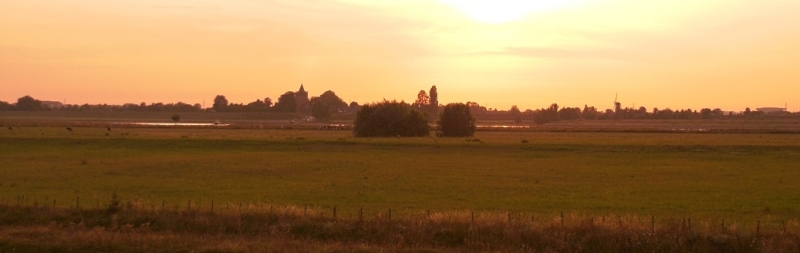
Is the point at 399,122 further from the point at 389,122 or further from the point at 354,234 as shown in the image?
the point at 354,234

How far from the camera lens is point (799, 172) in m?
39.3

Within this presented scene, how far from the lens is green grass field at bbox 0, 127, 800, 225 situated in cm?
2578

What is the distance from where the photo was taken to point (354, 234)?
59.1 feet

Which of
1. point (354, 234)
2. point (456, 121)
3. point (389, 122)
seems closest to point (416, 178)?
point (354, 234)

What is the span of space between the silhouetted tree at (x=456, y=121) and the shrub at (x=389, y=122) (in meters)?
3.90

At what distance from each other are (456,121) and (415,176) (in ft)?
245

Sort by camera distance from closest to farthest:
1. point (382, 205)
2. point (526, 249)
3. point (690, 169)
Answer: point (526, 249) → point (382, 205) → point (690, 169)

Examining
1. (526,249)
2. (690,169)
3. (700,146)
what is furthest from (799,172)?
(526,249)

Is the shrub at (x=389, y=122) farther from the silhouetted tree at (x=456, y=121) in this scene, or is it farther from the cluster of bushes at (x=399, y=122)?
the silhouetted tree at (x=456, y=121)

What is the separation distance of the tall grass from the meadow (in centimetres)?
113

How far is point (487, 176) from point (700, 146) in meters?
30.5

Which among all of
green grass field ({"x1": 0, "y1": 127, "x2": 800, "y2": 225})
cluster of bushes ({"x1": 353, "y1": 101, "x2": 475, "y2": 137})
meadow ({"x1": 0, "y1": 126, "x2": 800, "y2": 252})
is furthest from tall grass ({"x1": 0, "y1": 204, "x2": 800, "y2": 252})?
cluster of bushes ({"x1": 353, "y1": 101, "x2": 475, "y2": 137})

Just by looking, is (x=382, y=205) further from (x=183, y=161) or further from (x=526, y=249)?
(x=183, y=161)

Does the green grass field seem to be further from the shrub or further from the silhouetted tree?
the silhouetted tree
